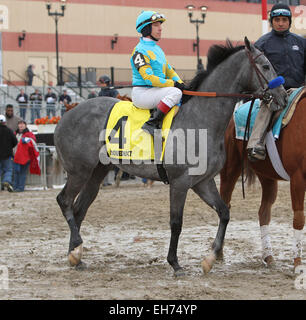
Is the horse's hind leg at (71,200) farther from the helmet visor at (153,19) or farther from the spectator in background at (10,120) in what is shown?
the spectator in background at (10,120)

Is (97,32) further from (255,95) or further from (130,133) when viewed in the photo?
(255,95)

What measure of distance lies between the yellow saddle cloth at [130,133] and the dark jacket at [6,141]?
32.3ft

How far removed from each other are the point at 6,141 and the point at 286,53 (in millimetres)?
10975

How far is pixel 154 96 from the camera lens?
687 cm

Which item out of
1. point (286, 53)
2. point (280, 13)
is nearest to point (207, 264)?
point (286, 53)

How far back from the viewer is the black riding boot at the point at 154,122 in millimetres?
6801

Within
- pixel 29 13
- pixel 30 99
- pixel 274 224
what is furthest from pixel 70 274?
pixel 29 13

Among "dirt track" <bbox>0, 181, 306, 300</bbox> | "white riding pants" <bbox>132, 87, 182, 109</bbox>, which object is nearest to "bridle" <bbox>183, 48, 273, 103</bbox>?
"white riding pants" <bbox>132, 87, 182, 109</bbox>

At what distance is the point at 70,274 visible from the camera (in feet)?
22.6

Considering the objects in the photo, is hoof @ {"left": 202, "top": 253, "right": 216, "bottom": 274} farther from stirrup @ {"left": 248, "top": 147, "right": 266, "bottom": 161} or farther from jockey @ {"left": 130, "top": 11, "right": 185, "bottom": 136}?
jockey @ {"left": 130, "top": 11, "right": 185, "bottom": 136}

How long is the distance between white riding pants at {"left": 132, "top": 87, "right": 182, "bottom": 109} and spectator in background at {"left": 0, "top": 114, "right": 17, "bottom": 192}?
33.6 feet

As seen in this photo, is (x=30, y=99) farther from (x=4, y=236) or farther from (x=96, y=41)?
(x=4, y=236)

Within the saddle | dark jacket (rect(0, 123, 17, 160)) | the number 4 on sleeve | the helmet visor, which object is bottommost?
dark jacket (rect(0, 123, 17, 160))

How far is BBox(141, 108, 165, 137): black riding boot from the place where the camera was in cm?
680
